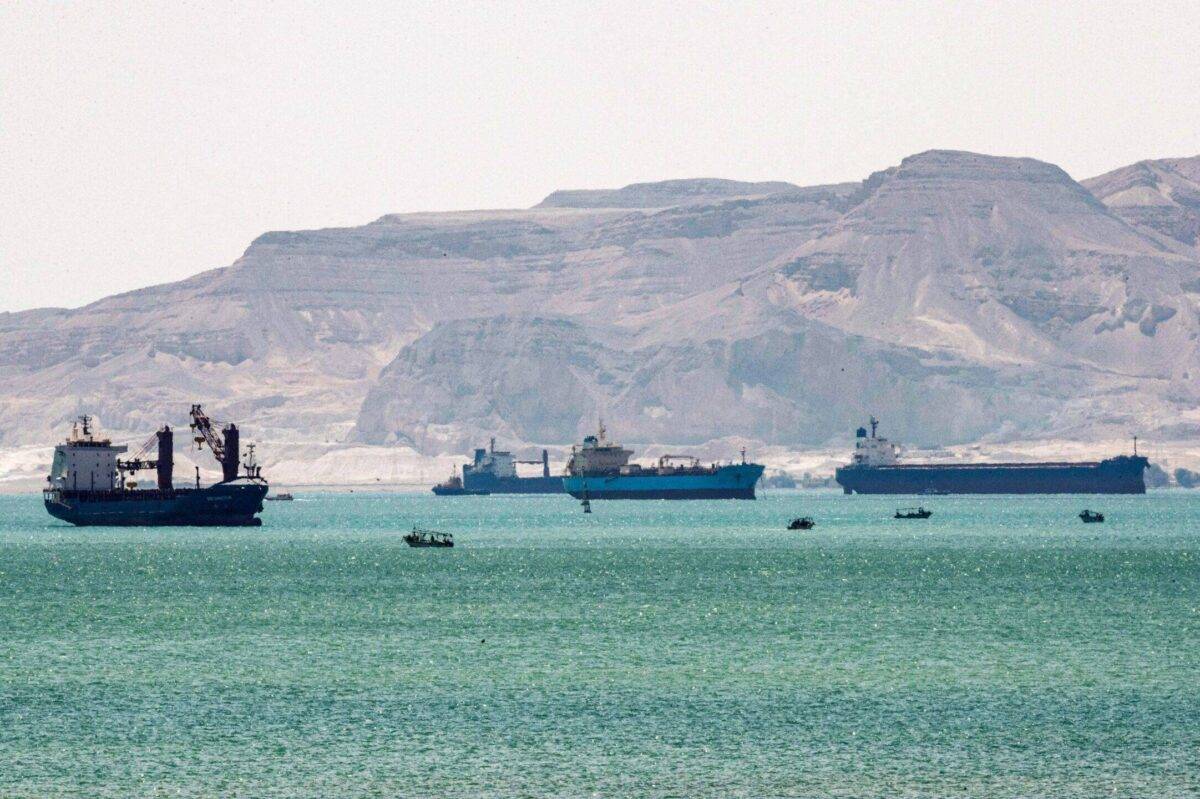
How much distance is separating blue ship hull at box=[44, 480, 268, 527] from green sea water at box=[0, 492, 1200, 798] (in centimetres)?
6850

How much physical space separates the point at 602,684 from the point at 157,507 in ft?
427

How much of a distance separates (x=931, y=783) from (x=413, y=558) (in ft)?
317

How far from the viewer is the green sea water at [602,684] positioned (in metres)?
55.2

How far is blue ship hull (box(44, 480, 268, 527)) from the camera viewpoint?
195250 millimetres

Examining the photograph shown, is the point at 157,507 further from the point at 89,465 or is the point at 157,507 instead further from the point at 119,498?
the point at 89,465

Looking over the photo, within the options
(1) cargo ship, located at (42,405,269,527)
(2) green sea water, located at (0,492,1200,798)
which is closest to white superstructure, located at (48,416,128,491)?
(1) cargo ship, located at (42,405,269,527)

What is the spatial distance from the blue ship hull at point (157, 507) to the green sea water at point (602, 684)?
68.5 meters

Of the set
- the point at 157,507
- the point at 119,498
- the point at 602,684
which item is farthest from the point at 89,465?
the point at 602,684

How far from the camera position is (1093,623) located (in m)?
91.4

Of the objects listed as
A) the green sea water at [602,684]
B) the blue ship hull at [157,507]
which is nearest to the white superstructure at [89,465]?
the blue ship hull at [157,507]

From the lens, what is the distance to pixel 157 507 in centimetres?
19525

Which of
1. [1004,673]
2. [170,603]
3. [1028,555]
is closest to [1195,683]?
[1004,673]

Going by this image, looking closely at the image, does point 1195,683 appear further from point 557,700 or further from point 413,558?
point 413,558

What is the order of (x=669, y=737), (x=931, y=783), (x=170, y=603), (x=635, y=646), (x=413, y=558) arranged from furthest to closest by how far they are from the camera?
1. (x=413, y=558)
2. (x=170, y=603)
3. (x=635, y=646)
4. (x=669, y=737)
5. (x=931, y=783)
